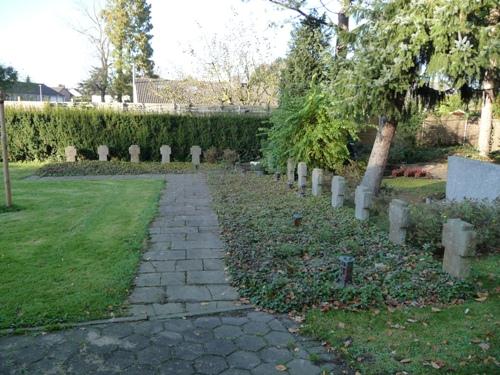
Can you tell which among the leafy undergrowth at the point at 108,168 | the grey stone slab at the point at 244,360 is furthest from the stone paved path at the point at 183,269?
the leafy undergrowth at the point at 108,168

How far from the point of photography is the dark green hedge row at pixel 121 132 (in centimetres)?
1444

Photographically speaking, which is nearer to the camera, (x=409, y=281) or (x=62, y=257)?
(x=409, y=281)

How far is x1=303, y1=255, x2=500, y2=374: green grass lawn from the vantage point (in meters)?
2.69

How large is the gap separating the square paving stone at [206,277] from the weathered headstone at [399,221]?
8.00 feet

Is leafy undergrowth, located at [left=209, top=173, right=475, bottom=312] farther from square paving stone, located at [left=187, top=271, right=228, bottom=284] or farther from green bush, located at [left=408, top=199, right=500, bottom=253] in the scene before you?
green bush, located at [left=408, top=199, right=500, bottom=253]

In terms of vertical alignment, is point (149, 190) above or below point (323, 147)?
below

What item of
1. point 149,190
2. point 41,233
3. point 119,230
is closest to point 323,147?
point 149,190

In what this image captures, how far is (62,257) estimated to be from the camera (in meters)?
4.66

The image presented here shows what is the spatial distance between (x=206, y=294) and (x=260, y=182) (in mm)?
6588

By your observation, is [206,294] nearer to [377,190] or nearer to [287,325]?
[287,325]

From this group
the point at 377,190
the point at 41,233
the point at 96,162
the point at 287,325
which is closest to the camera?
the point at 287,325

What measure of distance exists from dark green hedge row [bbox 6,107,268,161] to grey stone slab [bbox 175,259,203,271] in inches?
422

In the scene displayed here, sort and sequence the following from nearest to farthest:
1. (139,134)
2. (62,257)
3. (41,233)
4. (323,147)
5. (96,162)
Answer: (62,257)
(41,233)
(323,147)
(96,162)
(139,134)

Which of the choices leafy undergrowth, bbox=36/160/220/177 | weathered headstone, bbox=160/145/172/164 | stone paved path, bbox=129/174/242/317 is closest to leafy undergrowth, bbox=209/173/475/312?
stone paved path, bbox=129/174/242/317
